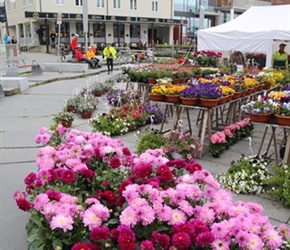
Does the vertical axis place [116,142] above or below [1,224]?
above

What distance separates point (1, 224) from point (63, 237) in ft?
4.68

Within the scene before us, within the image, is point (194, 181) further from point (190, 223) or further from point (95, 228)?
point (95, 228)

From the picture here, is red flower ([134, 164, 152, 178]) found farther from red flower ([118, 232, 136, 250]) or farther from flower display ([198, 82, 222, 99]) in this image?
flower display ([198, 82, 222, 99])

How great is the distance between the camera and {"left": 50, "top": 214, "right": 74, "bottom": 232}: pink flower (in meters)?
2.09

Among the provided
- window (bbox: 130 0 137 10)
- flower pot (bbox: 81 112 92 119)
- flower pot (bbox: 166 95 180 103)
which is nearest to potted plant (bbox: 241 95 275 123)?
flower pot (bbox: 166 95 180 103)

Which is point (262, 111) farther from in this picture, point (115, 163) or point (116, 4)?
point (116, 4)

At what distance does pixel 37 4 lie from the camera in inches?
1431

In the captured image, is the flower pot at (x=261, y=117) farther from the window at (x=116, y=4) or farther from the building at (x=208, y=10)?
the building at (x=208, y=10)

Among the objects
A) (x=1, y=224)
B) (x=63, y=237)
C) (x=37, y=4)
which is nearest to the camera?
(x=63, y=237)

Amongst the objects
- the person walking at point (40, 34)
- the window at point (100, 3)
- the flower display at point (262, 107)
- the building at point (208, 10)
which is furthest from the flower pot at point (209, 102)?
the building at point (208, 10)

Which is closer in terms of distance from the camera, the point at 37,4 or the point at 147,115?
the point at 147,115

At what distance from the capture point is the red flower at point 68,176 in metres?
2.68

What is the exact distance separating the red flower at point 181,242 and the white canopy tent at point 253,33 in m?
10.0

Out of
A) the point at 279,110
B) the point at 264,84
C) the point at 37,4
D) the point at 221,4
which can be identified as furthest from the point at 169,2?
the point at 279,110
